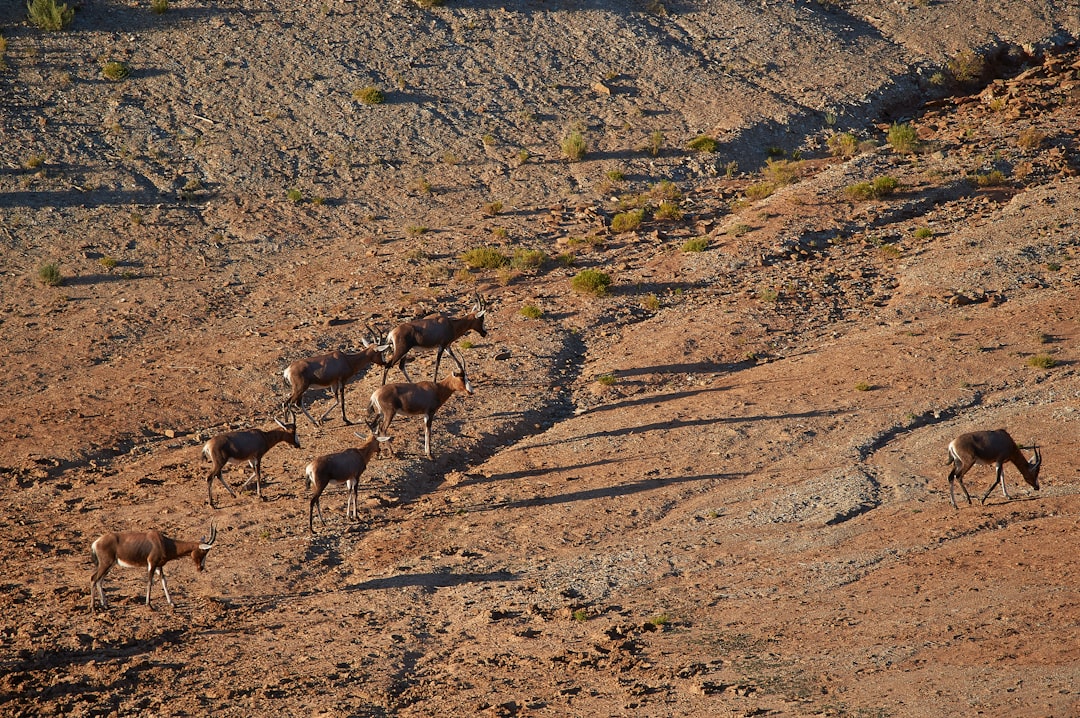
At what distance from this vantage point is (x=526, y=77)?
42094 mm

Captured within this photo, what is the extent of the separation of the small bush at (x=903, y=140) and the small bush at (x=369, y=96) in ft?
59.6

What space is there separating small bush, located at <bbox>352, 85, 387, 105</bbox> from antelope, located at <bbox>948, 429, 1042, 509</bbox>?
27.2 m

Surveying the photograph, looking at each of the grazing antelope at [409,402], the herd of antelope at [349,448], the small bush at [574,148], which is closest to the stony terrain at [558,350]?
the herd of antelope at [349,448]

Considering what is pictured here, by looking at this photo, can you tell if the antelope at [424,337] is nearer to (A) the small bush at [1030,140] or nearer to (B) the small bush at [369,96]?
(B) the small bush at [369,96]

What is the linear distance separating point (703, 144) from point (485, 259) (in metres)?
11.8

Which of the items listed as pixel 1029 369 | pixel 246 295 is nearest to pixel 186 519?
pixel 246 295

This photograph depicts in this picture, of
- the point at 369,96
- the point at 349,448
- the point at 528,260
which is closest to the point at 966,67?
the point at 369,96

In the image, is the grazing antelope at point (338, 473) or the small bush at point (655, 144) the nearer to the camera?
the grazing antelope at point (338, 473)

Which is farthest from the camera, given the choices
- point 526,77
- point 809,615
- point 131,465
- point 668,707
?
point 526,77

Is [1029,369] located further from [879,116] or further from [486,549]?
[879,116]

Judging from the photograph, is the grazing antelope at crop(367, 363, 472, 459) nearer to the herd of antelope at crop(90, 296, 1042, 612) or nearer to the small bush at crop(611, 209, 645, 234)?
the herd of antelope at crop(90, 296, 1042, 612)

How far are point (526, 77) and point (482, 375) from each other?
21.1 meters

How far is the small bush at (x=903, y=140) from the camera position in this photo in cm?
3625

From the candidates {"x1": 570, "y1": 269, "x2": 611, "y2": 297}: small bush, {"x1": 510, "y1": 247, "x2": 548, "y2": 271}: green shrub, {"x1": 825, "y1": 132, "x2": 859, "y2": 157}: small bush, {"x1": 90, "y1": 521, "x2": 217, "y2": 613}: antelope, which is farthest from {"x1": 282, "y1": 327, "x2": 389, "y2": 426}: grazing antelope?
{"x1": 825, "y1": 132, "x2": 859, "y2": 157}: small bush
